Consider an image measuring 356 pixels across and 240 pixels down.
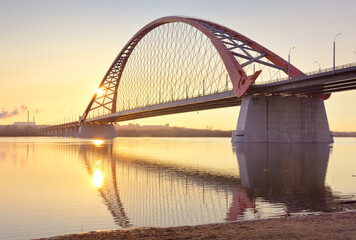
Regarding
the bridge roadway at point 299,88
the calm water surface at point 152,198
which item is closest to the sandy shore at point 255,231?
the calm water surface at point 152,198

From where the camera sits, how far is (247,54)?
67938 millimetres

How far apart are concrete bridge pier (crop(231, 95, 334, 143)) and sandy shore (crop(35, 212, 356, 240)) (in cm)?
5294

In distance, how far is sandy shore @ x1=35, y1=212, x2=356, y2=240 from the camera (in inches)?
307

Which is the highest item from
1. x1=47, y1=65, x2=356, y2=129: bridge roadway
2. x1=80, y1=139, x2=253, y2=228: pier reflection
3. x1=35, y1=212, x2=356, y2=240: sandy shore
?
x1=47, y1=65, x2=356, y2=129: bridge roadway

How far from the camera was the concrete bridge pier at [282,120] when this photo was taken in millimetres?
62469

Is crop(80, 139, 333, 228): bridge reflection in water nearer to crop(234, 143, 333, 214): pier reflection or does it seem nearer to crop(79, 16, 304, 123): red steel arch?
crop(234, 143, 333, 214): pier reflection

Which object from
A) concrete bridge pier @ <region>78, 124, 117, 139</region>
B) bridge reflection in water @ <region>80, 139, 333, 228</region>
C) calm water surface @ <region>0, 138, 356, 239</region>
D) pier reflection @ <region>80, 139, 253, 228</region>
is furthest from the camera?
concrete bridge pier @ <region>78, 124, 117, 139</region>

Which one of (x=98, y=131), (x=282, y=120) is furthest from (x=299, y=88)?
(x=98, y=131)

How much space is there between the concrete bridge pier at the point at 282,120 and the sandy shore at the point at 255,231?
5294 centimetres

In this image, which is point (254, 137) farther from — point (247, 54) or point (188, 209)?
point (188, 209)

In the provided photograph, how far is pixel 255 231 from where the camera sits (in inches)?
323

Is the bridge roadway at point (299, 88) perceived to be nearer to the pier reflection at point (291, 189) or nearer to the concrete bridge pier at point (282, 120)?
the concrete bridge pier at point (282, 120)

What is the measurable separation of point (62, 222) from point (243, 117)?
2162 inches

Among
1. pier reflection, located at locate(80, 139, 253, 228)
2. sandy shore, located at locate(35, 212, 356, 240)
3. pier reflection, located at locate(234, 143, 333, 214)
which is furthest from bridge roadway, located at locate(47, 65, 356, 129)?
sandy shore, located at locate(35, 212, 356, 240)
